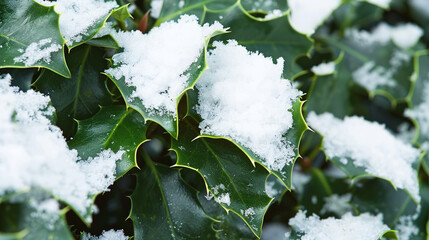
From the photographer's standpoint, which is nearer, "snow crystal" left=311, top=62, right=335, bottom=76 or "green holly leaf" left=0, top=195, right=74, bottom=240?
"green holly leaf" left=0, top=195, right=74, bottom=240

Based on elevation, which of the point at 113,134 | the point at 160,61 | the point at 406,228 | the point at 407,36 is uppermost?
the point at 160,61

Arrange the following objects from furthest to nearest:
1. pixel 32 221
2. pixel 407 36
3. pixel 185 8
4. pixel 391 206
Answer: pixel 407 36 < pixel 391 206 < pixel 185 8 < pixel 32 221

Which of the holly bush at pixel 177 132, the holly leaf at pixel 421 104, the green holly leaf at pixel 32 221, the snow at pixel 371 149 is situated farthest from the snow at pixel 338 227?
the green holly leaf at pixel 32 221

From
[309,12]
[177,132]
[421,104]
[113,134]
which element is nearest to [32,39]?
[113,134]

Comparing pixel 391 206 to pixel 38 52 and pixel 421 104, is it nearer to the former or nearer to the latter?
pixel 421 104

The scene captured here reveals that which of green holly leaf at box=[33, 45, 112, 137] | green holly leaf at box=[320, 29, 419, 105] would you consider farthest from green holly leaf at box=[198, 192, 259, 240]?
green holly leaf at box=[320, 29, 419, 105]

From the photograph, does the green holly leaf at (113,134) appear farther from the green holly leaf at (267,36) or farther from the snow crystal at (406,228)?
the snow crystal at (406,228)

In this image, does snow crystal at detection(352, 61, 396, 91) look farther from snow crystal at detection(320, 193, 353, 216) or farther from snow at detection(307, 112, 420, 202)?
snow crystal at detection(320, 193, 353, 216)
